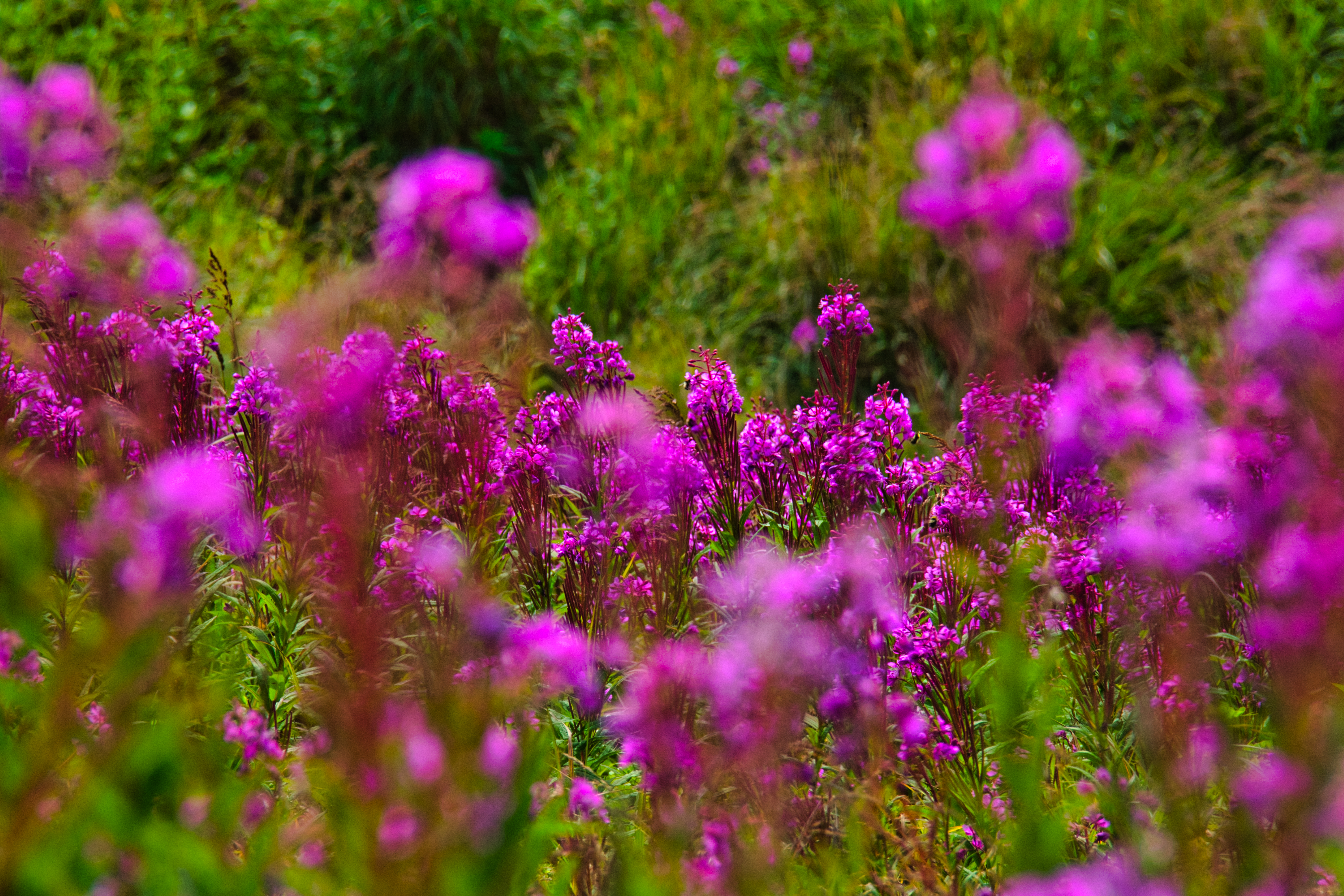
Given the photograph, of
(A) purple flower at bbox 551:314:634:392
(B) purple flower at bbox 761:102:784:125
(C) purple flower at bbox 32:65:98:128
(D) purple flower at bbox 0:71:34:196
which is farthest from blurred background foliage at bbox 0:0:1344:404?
(D) purple flower at bbox 0:71:34:196

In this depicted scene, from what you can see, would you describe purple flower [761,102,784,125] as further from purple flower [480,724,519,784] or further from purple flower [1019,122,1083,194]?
purple flower [480,724,519,784]

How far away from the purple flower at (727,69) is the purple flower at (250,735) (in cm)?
560

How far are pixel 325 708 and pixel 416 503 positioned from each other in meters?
1.61

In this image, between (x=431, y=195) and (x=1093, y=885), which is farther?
(x=431, y=195)

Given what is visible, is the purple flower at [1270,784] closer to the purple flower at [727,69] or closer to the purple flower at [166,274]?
the purple flower at [166,274]

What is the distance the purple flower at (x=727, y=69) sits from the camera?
266 inches

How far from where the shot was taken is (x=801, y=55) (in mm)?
6758

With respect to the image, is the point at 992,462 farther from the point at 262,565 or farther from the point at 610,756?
the point at 262,565

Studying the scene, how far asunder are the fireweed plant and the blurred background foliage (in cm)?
160

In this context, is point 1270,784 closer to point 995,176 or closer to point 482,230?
point 995,176

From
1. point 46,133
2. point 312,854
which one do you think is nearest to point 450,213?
point 312,854

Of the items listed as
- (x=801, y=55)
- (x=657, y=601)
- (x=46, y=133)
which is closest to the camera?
(x=657, y=601)

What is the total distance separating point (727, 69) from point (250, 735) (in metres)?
5.75

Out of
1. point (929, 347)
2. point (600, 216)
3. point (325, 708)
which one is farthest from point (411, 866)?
point (600, 216)
